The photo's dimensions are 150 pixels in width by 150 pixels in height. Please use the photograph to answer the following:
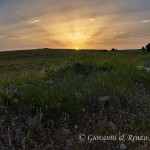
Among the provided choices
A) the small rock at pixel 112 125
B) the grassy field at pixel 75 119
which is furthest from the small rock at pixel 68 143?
the small rock at pixel 112 125

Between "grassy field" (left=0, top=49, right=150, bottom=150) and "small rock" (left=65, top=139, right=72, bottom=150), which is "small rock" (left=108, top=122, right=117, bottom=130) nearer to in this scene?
"grassy field" (left=0, top=49, right=150, bottom=150)

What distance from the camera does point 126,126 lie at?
89.7 inches

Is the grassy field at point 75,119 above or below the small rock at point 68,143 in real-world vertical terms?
above

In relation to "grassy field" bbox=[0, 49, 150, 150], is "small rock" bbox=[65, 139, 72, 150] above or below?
below

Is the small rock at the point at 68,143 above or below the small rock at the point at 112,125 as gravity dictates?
below

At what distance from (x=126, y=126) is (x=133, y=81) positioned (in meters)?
2.26

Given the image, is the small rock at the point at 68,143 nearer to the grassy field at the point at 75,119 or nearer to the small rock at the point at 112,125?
the grassy field at the point at 75,119

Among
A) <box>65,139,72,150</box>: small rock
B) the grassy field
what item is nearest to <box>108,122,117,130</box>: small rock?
the grassy field

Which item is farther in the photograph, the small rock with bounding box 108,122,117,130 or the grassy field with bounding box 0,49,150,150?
the small rock with bounding box 108,122,117,130

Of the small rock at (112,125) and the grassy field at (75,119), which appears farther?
the small rock at (112,125)

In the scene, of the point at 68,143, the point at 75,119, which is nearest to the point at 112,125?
the point at 75,119

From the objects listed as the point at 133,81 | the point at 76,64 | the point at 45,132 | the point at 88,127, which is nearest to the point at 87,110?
the point at 88,127

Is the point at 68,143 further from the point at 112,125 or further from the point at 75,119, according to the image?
the point at 112,125

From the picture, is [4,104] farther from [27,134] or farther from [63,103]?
[63,103]
